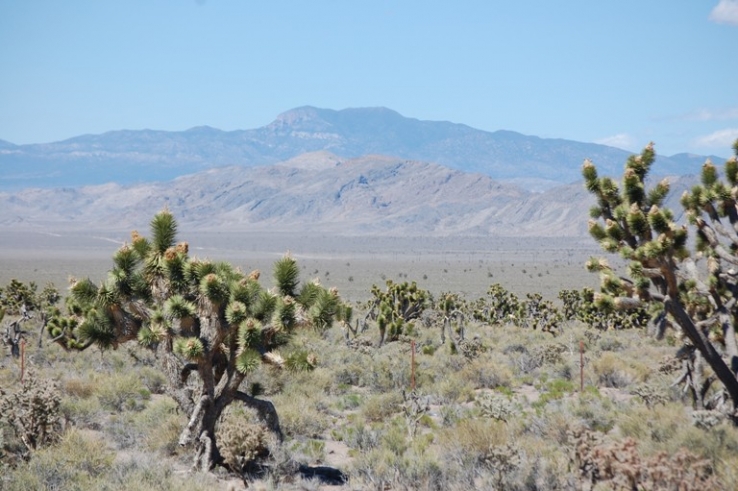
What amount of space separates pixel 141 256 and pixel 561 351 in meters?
16.0

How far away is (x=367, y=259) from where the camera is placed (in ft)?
362

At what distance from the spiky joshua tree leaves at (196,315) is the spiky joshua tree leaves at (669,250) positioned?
14.8 feet

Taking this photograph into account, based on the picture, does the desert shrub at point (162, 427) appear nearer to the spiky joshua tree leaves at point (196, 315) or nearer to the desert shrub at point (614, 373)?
the spiky joshua tree leaves at point (196, 315)

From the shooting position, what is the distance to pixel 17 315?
3222cm

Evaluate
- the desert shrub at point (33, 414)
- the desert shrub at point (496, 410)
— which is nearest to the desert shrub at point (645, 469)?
the desert shrub at point (496, 410)

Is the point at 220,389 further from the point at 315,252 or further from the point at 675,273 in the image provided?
the point at 315,252

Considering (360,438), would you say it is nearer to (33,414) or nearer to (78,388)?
(33,414)

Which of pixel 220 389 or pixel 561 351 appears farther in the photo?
pixel 561 351

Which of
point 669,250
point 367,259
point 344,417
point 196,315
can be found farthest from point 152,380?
point 367,259

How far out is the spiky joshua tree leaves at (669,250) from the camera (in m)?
11.1

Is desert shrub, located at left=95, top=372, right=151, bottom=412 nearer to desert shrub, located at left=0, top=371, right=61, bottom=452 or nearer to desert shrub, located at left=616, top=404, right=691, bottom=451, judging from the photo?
desert shrub, located at left=0, top=371, right=61, bottom=452

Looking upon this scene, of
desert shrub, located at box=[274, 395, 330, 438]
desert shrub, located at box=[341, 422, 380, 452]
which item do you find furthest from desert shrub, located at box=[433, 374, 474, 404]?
desert shrub, located at box=[341, 422, 380, 452]

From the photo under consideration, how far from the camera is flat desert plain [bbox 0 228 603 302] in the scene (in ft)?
219

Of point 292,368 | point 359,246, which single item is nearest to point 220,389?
point 292,368
